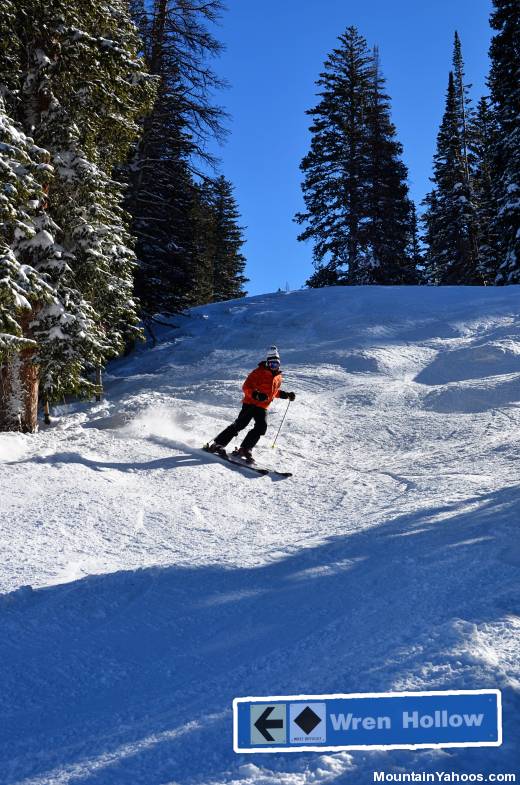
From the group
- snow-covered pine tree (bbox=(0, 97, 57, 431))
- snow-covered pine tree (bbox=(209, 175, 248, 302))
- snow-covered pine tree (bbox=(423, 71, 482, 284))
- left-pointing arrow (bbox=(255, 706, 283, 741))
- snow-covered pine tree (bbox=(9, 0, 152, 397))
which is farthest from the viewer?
snow-covered pine tree (bbox=(209, 175, 248, 302))

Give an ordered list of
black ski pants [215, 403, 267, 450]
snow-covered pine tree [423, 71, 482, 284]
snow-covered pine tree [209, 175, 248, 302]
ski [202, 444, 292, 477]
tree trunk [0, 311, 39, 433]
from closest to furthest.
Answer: ski [202, 444, 292, 477] < black ski pants [215, 403, 267, 450] < tree trunk [0, 311, 39, 433] < snow-covered pine tree [423, 71, 482, 284] < snow-covered pine tree [209, 175, 248, 302]

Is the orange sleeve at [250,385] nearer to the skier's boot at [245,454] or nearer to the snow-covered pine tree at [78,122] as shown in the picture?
the skier's boot at [245,454]

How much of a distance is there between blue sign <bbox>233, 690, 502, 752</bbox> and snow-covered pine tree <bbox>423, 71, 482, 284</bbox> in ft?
114

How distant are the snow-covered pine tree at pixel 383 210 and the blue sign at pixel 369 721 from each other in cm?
3004

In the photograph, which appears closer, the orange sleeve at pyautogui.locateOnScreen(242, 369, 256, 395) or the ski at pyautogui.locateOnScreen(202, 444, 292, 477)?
the ski at pyautogui.locateOnScreen(202, 444, 292, 477)

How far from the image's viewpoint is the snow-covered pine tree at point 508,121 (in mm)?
24297

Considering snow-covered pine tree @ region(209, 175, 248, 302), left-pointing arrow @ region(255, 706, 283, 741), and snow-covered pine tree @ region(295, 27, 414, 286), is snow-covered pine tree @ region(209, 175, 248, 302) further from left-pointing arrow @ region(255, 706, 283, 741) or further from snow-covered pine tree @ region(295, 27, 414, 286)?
left-pointing arrow @ region(255, 706, 283, 741)

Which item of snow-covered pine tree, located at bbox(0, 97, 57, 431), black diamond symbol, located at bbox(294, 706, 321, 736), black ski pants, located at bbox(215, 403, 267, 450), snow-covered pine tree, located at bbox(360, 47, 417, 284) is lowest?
black diamond symbol, located at bbox(294, 706, 321, 736)

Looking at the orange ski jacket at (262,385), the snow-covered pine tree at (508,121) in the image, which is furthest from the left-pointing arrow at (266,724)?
the snow-covered pine tree at (508,121)

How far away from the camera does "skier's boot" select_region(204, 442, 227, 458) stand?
9320 mm

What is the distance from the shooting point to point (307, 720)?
2.84 meters

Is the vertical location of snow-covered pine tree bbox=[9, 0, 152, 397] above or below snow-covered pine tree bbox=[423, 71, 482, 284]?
below

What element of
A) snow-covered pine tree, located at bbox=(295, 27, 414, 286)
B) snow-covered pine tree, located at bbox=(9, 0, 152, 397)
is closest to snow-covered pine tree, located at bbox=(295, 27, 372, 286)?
→ snow-covered pine tree, located at bbox=(295, 27, 414, 286)

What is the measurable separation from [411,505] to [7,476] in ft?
16.4
